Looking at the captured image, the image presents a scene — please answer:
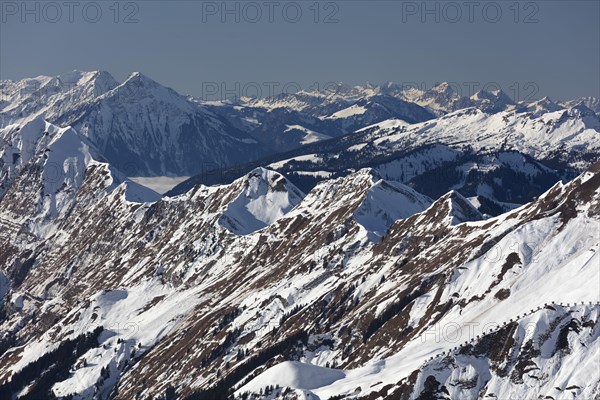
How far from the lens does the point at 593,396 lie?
199000mm
